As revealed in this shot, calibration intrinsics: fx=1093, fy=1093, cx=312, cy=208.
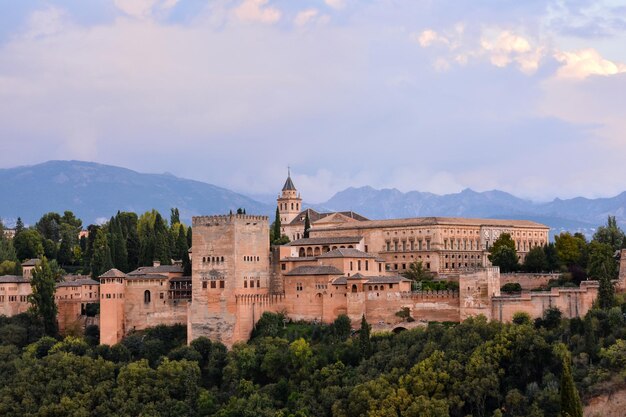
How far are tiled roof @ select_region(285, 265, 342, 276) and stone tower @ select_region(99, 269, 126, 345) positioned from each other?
30.1 ft

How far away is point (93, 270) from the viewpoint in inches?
2625

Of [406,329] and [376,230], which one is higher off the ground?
[376,230]

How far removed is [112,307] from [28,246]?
24950mm

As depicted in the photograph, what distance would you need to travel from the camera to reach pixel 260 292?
5800cm

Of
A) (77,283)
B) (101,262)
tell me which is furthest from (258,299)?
(101,262)

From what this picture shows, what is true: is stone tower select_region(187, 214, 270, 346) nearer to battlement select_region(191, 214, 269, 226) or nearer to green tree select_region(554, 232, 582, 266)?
battlement select_region(191, 214, 269, 226)

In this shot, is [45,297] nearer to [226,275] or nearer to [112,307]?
[112,307]

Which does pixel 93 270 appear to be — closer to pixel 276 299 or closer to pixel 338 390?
pixel 276 299

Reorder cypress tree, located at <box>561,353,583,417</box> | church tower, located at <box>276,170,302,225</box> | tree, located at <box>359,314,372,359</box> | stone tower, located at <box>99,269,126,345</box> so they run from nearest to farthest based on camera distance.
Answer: cypress tree, located at <box>561,353,583,417</box>, tree, located at <box>359,314,372,359</box>, stone tower, located at <box>99,269,126,345</box>, church tower, located at <box>276,170,302,225</box>

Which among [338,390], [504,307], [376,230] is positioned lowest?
[338,390]

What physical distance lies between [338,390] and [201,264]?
12493 millimetres

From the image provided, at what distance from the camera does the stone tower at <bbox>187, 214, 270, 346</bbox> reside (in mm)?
56531

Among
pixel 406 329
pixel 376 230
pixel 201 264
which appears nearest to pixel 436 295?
pixel 406 329

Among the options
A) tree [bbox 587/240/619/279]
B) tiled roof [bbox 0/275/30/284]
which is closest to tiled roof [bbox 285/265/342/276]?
tree [bbox 587/240/619/279]
